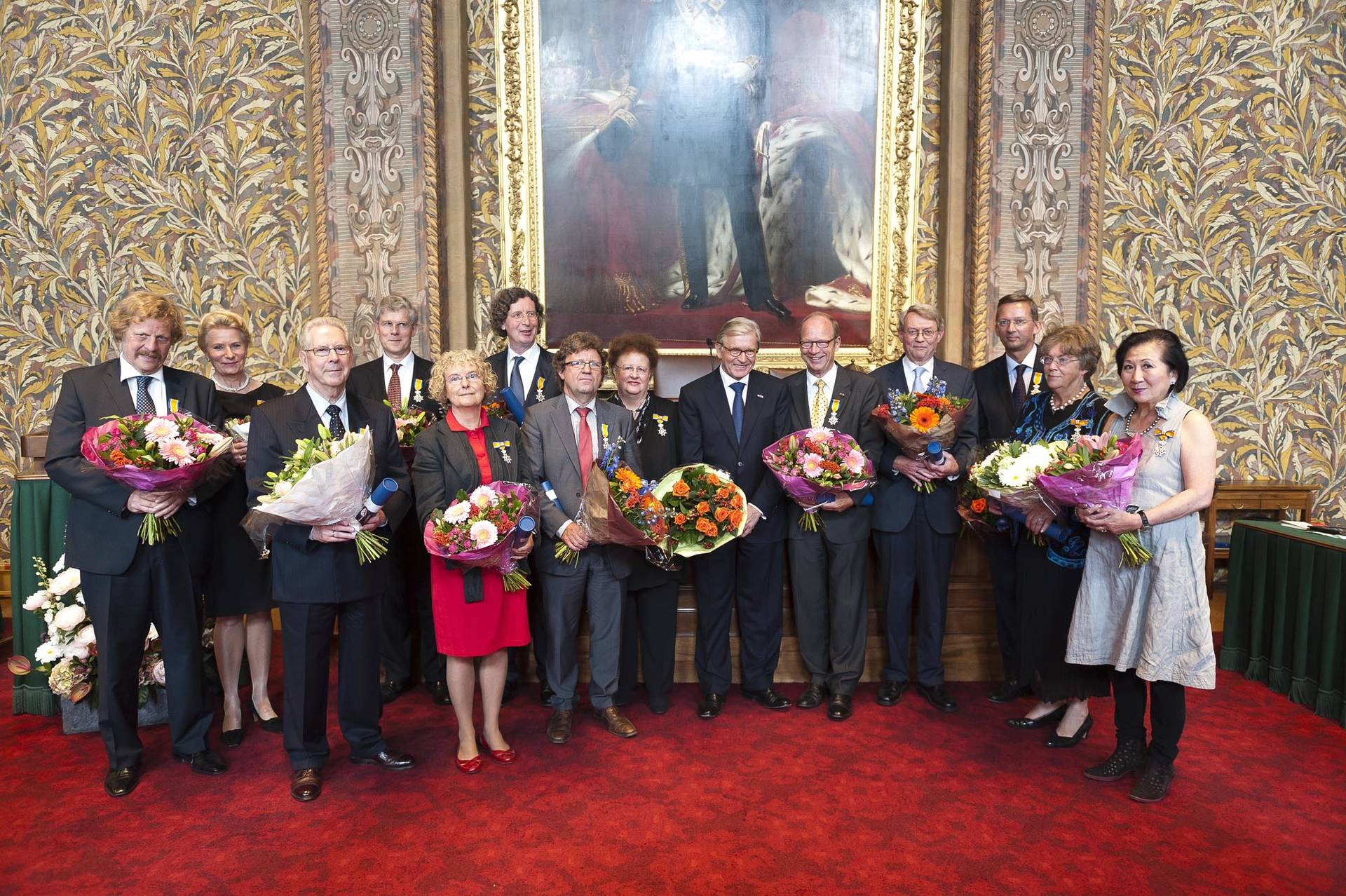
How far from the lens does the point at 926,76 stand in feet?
19.2

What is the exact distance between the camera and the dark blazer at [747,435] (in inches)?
161

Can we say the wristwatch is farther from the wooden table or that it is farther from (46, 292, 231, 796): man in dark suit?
(46, 292, 231, 796): man in dark suit

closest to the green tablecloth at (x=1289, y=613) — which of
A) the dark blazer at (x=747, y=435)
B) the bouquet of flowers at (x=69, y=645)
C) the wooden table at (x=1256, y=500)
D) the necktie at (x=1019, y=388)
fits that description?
the wooden table at (x=1256, y=500)

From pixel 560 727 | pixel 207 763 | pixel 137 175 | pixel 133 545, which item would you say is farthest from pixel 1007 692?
pixel 137 175

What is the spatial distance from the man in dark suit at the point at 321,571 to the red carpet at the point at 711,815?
0.23 metres

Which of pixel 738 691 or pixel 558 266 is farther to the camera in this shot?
pixel 558 266

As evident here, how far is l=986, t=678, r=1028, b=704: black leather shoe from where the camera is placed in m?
4.25

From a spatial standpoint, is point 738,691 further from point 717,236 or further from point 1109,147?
point 1109,147

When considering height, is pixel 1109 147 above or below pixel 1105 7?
below

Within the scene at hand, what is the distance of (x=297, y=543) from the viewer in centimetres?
321

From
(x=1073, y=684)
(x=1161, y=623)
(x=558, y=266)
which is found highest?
(x=558, y=266)

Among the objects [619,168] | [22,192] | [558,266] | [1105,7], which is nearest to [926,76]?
[1105,7]

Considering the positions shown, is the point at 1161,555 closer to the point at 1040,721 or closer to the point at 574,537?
the point at 1040,721

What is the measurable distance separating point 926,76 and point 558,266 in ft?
9.31
